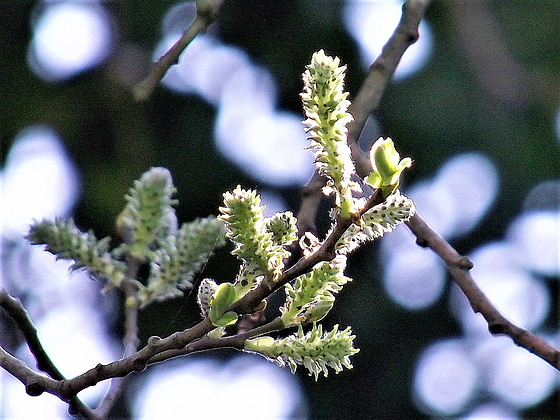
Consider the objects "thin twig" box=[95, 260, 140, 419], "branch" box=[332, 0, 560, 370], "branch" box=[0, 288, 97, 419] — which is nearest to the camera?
"branch" box=[0, 288, 97, 419]

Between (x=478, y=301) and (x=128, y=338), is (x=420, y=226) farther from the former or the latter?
(x=128, y=338)

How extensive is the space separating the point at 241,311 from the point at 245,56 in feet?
17.0

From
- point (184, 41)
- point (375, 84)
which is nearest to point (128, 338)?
point (184, 41)

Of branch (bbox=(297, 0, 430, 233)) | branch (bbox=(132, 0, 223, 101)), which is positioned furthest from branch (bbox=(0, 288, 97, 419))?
branch (bbox=(297, 0, 430, 233))

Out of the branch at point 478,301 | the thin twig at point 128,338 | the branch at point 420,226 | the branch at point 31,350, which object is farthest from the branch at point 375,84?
the branch at point 31,350

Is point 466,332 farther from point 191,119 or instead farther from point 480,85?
point 191,119

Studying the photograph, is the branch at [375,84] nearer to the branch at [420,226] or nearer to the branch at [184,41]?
the branch at [420,226]

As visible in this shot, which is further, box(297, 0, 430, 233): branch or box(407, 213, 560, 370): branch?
box(297, 0, 430, 233): branch

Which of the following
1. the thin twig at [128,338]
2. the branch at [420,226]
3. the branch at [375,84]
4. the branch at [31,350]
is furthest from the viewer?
the branch at [375,84]

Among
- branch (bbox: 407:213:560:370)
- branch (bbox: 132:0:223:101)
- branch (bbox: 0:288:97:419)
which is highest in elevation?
branch (bbox: 132:0:223:101)

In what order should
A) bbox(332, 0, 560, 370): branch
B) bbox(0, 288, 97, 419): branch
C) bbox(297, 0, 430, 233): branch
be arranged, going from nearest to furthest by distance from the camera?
bbox(0, 288, 97, 419): branch < bbox(332, 0, 560, 370): branch < bbox(297, 0, 430, 233): branch

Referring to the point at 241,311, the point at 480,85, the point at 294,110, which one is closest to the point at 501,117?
the point at 480,85

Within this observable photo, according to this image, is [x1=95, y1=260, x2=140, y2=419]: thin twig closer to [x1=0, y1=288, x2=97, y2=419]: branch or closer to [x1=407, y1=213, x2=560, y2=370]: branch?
[x1=0, y1=288, x2=97, y2=419]: branch

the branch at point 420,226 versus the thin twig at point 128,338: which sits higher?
the branch at point 420,226
